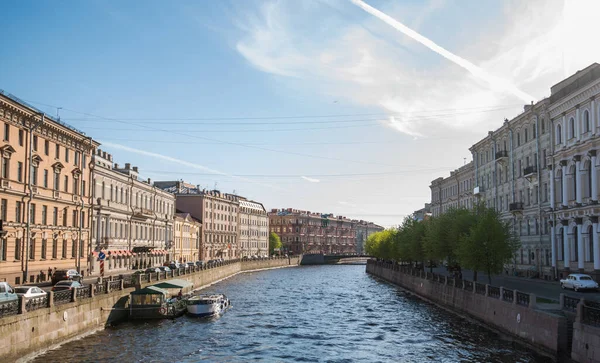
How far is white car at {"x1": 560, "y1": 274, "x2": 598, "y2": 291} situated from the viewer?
46.2m

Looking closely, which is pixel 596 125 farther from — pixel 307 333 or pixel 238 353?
pixel 238 353

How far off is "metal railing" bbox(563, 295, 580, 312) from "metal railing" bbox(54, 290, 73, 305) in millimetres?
25453

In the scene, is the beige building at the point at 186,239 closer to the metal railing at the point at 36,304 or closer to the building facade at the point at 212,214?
the building facade at the point at 212,214

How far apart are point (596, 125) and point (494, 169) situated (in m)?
30.3

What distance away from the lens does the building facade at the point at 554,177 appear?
2032 inches

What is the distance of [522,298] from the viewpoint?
111ft

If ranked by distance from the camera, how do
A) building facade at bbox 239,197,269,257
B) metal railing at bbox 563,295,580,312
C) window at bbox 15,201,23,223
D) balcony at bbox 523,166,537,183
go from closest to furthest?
metal railing at bbox 563,295,580,312
window at bbox 15,201,23,223
balcony at bbox 523,166,537,183
building facade at bbox 239,197,269,257

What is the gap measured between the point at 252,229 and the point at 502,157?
386ft

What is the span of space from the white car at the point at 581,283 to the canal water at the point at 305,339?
9.59 m

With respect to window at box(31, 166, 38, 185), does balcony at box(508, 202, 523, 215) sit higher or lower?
lower

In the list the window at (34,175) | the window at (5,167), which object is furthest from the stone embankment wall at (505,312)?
the window at (34,175)

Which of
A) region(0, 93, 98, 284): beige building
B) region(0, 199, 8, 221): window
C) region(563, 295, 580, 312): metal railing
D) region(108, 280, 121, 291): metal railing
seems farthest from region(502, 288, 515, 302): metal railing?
region(0, 199, 8, 221): window

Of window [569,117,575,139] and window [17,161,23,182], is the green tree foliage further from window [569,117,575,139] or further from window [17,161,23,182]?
window [17,161,23,182]

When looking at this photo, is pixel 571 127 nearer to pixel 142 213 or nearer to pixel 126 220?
pixel 126 220
